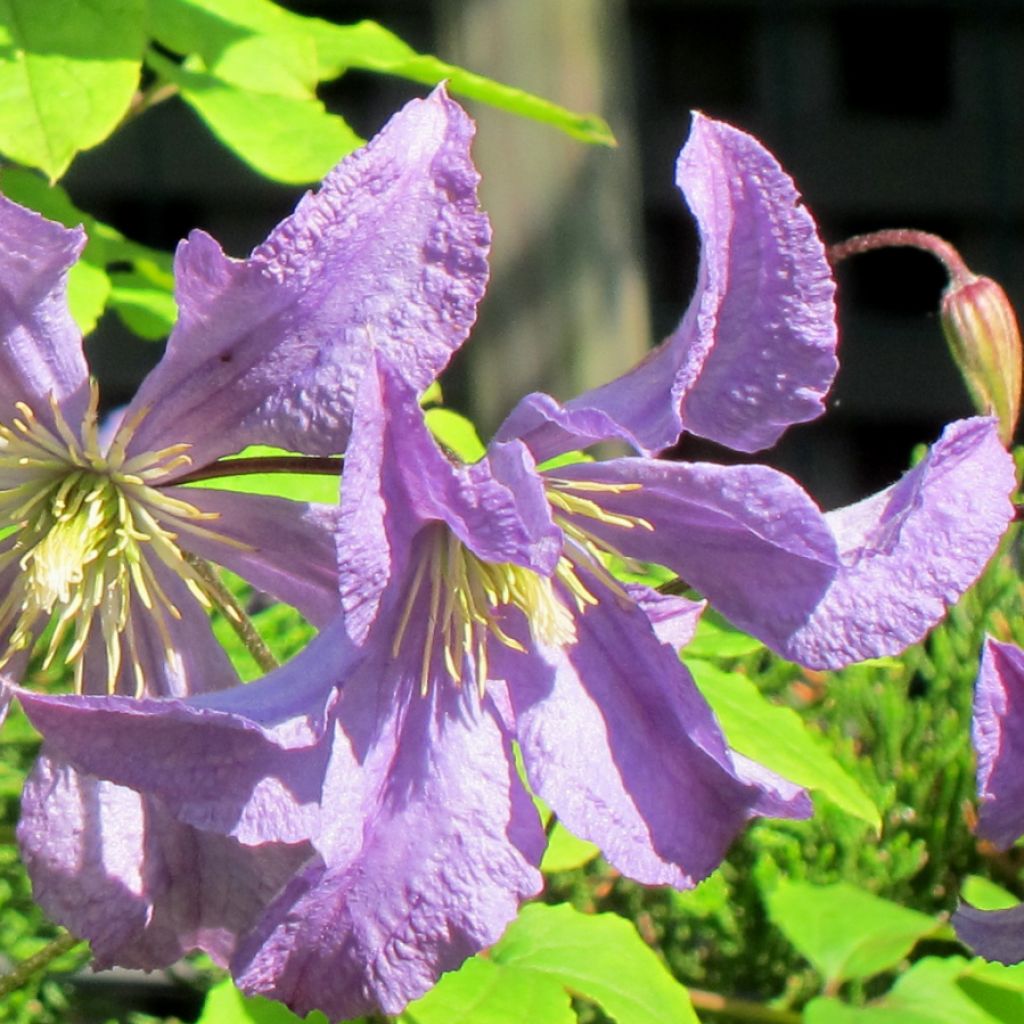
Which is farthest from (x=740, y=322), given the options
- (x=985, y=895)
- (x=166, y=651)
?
(x=985, y=895)

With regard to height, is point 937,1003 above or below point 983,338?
below

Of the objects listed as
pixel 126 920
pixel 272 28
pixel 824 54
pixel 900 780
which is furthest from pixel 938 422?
pixel 126 920

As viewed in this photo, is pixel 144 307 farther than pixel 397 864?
Yes

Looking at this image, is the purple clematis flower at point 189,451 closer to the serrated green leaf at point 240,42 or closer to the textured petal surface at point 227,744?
the textured petal surface at point 227,744

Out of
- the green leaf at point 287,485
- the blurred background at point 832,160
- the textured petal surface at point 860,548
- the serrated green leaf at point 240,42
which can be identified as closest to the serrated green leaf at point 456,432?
the green leaf at point 287,485

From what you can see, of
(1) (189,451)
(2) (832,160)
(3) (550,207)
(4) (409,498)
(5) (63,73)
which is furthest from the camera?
(2) (832,160)

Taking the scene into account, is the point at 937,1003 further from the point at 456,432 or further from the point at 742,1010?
the point at 456,432

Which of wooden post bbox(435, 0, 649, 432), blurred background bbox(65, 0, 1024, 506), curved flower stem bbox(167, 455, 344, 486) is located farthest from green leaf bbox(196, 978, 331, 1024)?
blurred background bbox(65, 0, 1024, 506)
